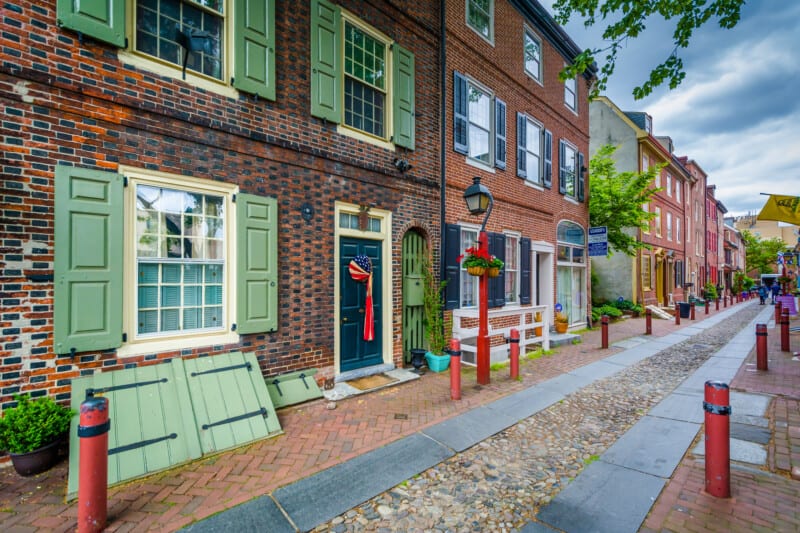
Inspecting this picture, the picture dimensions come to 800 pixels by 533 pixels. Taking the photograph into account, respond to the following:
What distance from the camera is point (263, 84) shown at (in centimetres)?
501

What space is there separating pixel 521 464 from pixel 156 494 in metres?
3.47

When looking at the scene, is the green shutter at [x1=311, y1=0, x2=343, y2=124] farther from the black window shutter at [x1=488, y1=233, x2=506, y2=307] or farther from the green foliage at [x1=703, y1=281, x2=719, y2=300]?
the green foliage at [x1=703, y1=281, x2=719, y2=300]

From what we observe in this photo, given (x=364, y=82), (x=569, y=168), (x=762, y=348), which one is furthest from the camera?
(x=569, y=168)

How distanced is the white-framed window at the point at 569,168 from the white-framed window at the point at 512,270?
12.7 ft

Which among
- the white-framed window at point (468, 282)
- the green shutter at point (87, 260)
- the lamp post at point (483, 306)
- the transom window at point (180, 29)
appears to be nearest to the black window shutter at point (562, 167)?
the white-framed window at point (468, 282)

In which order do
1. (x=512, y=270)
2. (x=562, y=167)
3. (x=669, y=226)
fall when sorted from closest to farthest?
(x=512, y=270)
(x=562, y=167)
(x=669, y=226)

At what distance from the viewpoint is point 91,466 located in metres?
2.52

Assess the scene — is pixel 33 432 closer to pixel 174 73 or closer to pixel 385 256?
pixel 174 73

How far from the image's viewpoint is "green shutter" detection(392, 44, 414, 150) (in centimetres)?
677

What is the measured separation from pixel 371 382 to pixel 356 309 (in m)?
1.27

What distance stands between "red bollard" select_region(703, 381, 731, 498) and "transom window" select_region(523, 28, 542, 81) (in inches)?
402

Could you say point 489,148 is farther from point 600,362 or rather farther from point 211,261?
point 211,261

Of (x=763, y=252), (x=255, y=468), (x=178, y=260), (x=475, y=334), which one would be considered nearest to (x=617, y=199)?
(x=475, y=334)

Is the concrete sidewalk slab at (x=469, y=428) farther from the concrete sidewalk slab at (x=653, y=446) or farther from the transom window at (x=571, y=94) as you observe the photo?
the transom window at (x=571, y=94)
